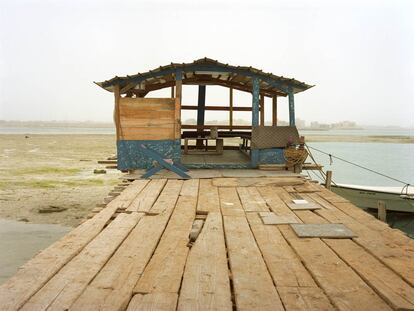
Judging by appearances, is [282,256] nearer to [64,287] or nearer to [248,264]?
[248,264]

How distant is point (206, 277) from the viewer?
11.4ft

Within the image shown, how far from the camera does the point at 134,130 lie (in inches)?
427

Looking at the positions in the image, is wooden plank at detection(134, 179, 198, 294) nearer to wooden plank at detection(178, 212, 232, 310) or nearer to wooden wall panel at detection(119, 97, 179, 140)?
wooden plank at detection(178, 212, 232, 310)

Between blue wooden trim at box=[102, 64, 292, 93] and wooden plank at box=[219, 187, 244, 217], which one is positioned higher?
blue wooden trim at box=[102, 64, 292, 93]

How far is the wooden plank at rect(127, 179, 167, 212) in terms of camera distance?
6.32 meters

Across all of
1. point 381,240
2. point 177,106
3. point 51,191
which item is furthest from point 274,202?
point 51,191

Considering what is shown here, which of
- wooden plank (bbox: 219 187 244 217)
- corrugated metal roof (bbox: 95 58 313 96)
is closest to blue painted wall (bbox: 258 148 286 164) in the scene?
corrugated metal roof (bbox: 95 58 313 96)

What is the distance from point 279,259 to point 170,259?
45.2 inches

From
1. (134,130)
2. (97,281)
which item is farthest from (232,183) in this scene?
(97,281)

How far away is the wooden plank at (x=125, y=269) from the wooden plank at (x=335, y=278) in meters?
1.66

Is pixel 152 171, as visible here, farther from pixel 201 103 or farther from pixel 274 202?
pixel 201 103

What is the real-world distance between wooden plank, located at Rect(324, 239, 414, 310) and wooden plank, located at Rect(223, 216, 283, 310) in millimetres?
894

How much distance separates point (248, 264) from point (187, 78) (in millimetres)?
11200

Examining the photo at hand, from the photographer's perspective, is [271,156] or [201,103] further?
[201,103]
